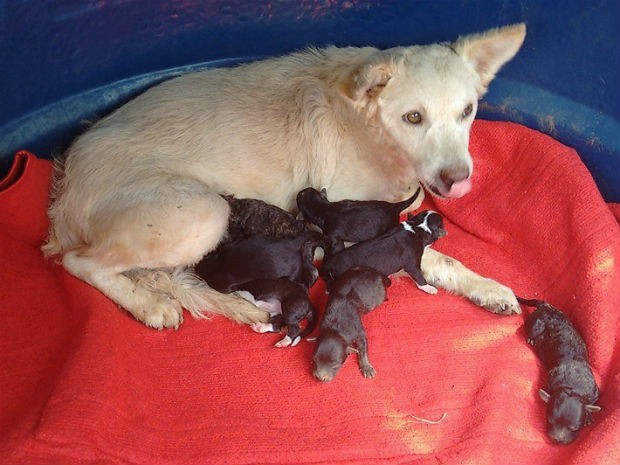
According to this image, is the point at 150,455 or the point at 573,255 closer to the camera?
the point at 150,455

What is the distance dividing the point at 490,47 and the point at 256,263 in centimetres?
161

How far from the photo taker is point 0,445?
2520mm

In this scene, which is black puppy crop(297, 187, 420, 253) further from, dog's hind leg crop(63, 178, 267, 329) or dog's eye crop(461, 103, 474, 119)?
dog's eye crop(461, 103, 474, 119)

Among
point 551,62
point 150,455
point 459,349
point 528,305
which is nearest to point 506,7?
point 551,62

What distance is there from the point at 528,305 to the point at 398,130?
1212 mm

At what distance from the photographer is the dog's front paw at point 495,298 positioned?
10.7 ft

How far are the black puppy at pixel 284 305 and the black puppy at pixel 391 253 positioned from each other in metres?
0.23

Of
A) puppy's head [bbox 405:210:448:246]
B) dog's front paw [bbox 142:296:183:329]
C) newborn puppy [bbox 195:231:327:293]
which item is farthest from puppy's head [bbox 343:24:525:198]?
dog's front paw [bbox 142:296:183:329]

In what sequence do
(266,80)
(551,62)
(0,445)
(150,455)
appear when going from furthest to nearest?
1. (551,62)
2. (266,80)
3. (150,455)
4. (0,445)

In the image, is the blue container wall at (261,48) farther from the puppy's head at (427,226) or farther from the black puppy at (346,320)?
the black puppy at (346,320)

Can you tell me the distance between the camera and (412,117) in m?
2.93

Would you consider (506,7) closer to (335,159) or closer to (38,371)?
(335,159)

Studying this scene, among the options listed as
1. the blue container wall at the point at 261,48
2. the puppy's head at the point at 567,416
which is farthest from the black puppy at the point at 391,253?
the blue container wall at the point at 261,48

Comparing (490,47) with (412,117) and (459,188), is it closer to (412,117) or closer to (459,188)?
(412,117)
